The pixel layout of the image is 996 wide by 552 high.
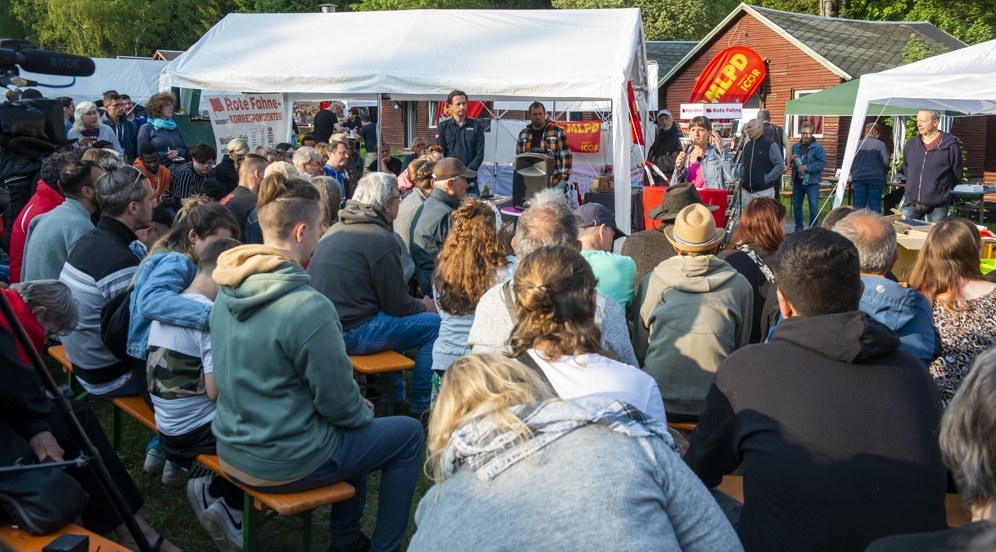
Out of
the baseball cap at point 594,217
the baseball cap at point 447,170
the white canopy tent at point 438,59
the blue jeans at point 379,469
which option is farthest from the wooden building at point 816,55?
the blue jeans at point 379,469

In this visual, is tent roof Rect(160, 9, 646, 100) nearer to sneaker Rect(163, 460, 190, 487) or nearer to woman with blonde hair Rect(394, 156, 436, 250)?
woman with blonde hair Rect(394, 156, 436, 250)

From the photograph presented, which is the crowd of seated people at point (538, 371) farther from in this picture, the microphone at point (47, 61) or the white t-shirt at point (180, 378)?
the microphone at point (47, 61)

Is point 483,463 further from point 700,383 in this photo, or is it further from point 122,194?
point 122,194

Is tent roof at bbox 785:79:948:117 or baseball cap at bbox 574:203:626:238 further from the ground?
tent roof at bbox 785:79:948:117

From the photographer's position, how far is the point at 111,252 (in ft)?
13.8

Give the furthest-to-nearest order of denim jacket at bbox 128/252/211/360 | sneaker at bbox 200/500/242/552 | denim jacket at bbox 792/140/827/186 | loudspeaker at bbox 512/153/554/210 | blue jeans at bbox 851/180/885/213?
denim jacket at bbox 792/140/827/186, blue jeans at bbox 851/180/885/213, loudspeaker at bbox 512/153/554/210, sneaker at bbox 200/500/242/552, denim jacket at bbox 128/252/211/360

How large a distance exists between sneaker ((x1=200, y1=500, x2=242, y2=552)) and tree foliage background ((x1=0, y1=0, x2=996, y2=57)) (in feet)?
117

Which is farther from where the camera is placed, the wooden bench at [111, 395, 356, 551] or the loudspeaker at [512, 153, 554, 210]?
the loudspeaker at [512, 153, 554, 210]

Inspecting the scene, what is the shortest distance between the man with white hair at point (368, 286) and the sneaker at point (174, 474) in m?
1.14

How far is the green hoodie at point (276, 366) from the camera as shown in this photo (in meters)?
2.88

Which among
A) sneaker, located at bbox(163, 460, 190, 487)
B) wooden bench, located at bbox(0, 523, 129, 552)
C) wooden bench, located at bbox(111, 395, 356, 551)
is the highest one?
wooden bench, located at bbox(0, 523, 129, 552)

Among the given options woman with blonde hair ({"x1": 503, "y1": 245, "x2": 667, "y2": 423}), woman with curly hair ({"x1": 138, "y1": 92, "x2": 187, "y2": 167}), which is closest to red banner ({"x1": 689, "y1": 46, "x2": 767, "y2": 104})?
woman with curly hair ({"x1": 138, "y1": 92, "x2": 187, "y2": 167})

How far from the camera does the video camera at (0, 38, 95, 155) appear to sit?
8.38 ft

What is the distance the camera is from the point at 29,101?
9.11ft
